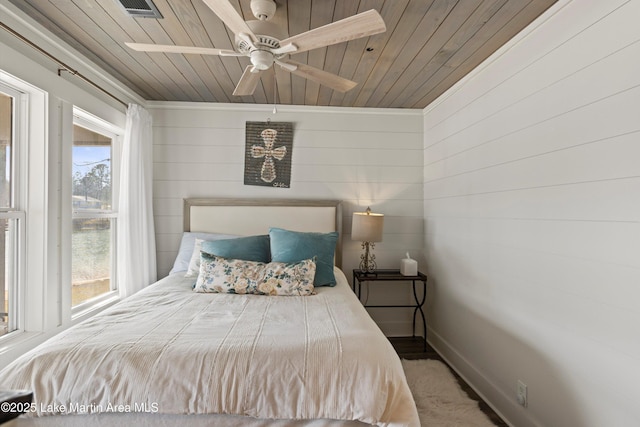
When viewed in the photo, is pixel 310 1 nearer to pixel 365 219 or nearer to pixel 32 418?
pixel 365 219

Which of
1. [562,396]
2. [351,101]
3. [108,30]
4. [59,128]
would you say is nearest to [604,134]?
[562,396]

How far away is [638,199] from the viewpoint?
1.24 metres

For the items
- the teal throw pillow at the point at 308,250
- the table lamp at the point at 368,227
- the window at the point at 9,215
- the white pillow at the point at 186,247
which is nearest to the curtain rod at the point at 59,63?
the window at the point at 9,215

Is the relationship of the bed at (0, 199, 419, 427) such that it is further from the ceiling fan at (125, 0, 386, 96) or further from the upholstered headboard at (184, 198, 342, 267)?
the upholstered headboard at (184, 198, 342, 267)

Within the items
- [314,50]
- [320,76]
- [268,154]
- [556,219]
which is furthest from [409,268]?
[314,50]

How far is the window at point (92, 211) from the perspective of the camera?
7.71 ft

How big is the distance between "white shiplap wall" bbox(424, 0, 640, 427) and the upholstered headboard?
4.19 ft

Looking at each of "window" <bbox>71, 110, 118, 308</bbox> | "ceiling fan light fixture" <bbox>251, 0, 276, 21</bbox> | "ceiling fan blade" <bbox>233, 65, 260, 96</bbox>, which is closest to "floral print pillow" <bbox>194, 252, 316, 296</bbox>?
"window" <bbox>71, 110, 118, 308</bbox>

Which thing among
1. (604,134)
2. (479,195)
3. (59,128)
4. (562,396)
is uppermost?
(59,128)

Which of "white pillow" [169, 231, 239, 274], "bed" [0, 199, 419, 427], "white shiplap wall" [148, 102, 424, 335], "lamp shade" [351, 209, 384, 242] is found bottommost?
"bed" [0, 199, 419, 427]

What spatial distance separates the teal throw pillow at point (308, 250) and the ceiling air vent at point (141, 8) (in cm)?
170

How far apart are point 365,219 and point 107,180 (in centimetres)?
230

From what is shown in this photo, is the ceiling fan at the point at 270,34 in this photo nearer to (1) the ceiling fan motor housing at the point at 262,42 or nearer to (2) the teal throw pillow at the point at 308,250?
(1) the ceiling fan motor housing at the point at 262,42

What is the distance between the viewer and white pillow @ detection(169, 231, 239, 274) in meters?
2.80
